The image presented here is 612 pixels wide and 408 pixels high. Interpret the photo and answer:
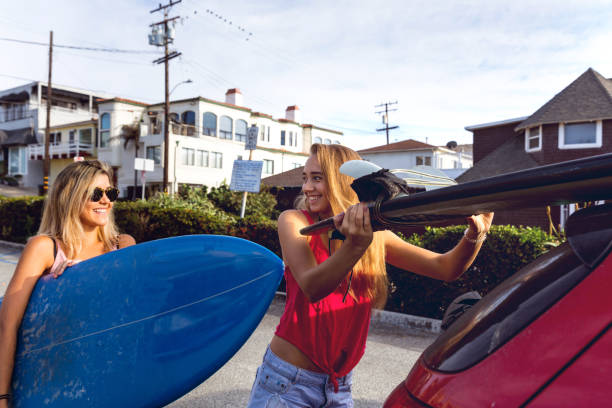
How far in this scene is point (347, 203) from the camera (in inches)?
72.0

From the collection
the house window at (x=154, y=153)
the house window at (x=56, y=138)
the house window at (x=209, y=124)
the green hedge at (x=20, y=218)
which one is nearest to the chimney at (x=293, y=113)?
the house window at (x=209, y=124)

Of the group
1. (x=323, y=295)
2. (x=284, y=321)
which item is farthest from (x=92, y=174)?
(x=323, y=295)

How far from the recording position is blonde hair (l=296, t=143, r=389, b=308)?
5.95 feet

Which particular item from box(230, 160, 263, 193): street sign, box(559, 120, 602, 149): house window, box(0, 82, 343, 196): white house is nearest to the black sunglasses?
box(230, 160, 263, 193): street sign

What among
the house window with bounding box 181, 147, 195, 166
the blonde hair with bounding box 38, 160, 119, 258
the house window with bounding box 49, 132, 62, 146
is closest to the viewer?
the blonde hair with bounding box 38, 160, 119, 258

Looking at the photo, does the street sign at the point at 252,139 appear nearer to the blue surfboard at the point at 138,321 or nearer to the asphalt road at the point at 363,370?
the asphalt road at the point at 363,370

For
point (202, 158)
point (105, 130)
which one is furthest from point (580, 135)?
point (105, 130)

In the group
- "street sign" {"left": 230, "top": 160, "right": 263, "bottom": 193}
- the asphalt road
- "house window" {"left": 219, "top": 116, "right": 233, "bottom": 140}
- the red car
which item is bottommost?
the asphalt road

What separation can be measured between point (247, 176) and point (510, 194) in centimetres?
1018

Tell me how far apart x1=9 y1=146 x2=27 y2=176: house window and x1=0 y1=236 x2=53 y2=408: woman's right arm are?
52.4m

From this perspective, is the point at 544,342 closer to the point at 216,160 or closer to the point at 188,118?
→ the point at 216,160

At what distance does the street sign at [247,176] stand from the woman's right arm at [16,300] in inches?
338

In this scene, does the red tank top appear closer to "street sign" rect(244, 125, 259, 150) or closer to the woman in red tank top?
the woman in red tank top

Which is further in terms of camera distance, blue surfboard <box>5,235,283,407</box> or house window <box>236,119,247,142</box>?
house window <box>236,119,247,142</box>
